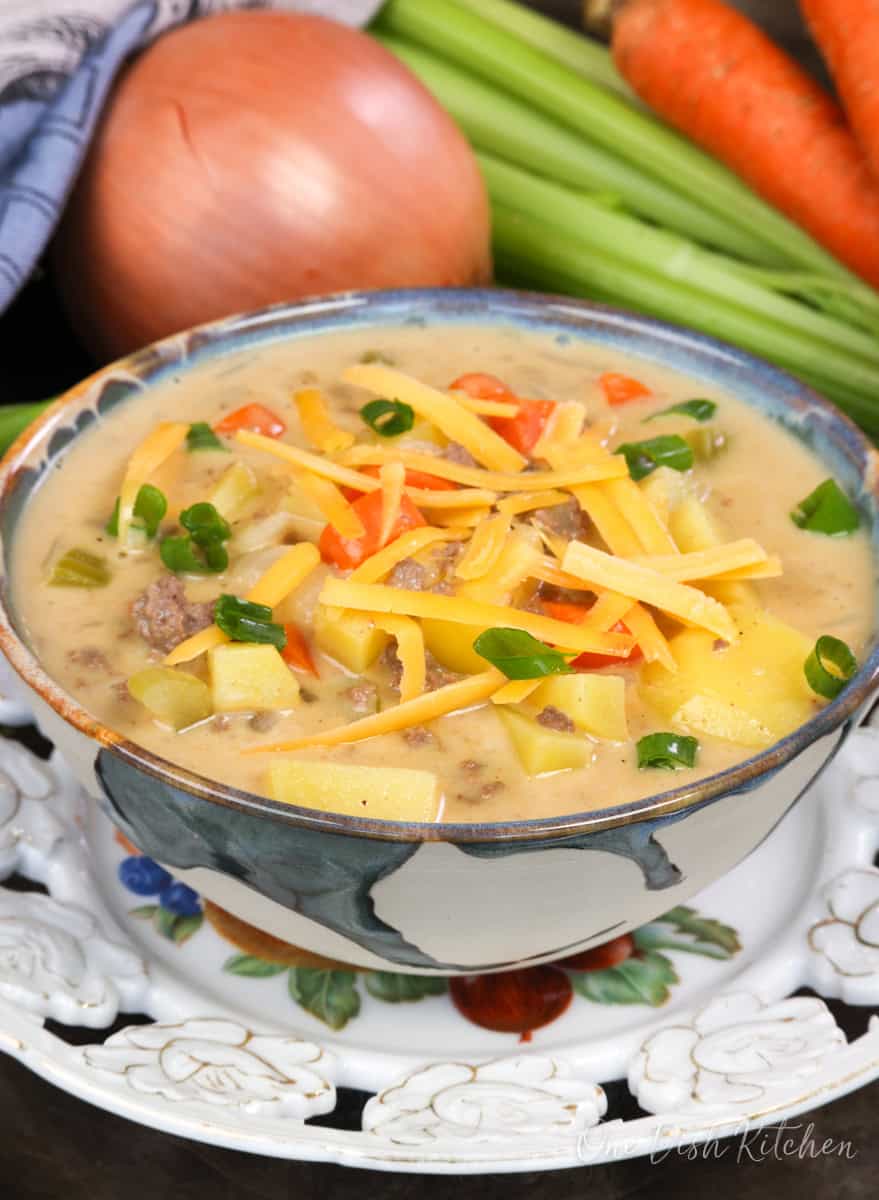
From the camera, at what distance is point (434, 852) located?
5.21ft

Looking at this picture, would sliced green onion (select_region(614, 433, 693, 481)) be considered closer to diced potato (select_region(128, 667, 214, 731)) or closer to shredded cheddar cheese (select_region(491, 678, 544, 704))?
shredded cheddar cheese (select_region(491, 678, 544, 704))

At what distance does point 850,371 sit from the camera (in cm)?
331

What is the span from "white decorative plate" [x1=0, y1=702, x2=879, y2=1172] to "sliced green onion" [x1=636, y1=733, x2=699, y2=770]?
37 centimetres

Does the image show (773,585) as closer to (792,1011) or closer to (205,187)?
(792,1011)

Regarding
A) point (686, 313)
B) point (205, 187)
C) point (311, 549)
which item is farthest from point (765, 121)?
point (311, 549)

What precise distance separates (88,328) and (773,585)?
6.39 feet

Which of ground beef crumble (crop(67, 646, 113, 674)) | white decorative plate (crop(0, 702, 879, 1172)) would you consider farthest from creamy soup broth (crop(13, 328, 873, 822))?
white decorative plate (crop(0, 702, 879, 1172))

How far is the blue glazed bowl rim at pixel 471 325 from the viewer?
1589 mm

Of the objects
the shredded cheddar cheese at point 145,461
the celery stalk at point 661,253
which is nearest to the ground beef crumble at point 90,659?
the shredded cheddar cheese at point 145,461

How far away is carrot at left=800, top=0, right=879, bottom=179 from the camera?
3260 millimetres

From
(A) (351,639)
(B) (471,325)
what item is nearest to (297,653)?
(A) (351,639)

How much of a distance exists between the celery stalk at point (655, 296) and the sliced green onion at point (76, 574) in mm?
1685

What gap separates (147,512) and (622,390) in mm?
857

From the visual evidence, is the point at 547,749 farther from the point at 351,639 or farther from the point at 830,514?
the point at 830,514
